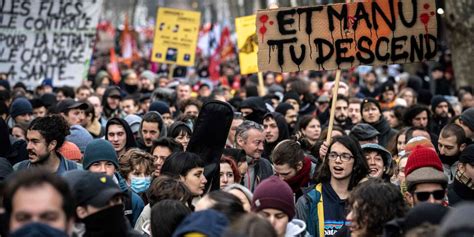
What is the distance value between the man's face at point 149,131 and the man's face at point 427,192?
17.3ft

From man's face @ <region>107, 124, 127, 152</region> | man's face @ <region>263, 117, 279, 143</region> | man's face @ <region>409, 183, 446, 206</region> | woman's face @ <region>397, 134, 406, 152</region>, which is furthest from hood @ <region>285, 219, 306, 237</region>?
man's face @ <region>263, 117, 279, 143</region>

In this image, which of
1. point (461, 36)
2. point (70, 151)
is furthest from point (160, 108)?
point (461, 36)

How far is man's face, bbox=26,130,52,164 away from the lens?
8633 millimetres

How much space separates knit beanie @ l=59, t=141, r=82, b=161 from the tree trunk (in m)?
10.9

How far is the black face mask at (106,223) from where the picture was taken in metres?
5.71

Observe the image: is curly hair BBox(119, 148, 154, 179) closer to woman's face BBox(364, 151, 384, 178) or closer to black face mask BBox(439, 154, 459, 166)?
woman's face BBox(364, 151, 384, 178)

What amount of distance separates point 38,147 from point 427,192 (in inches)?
139

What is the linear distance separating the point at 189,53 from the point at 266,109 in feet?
19.1

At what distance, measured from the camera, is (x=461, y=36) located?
19484mm

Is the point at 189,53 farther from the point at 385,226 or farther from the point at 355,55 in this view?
the point at 385,226

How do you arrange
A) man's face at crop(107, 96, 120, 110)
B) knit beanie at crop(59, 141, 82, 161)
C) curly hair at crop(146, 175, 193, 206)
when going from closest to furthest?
curly hair at crop(146, 175, 193, 206) → knit beanie at crop(59, 141, 82, 161) → man's face at crop(107, 96, 120, 110)

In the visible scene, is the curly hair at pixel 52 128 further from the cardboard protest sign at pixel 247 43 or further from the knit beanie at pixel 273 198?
the cardboard protest sign at pixel 247 43

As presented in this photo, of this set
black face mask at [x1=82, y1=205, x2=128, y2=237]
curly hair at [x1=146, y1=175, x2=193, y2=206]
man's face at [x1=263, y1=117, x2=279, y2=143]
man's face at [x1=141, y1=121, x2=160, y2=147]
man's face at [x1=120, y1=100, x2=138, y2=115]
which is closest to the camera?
black face mask at [x1=82, y1=205, x2=128, y2=237]

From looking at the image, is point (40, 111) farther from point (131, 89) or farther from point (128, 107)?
point (131, 89)
